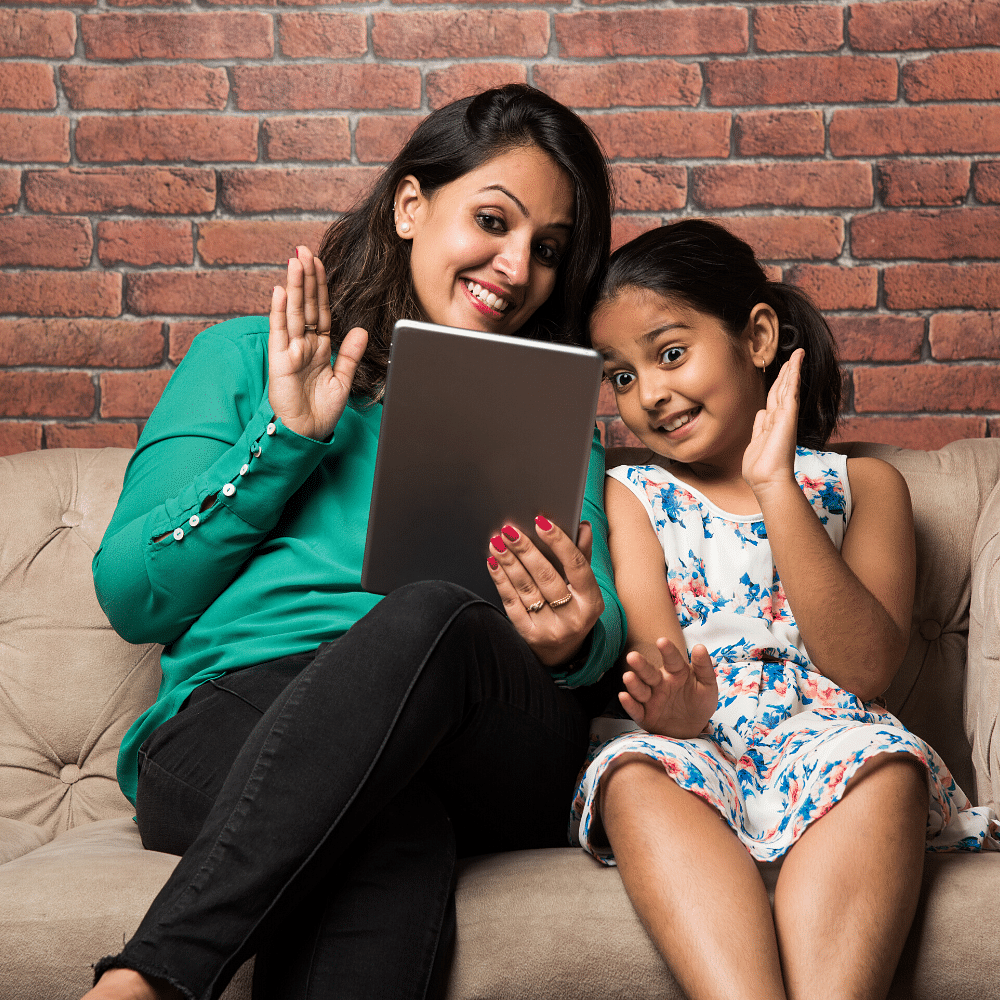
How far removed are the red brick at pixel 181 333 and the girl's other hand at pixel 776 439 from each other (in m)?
1.06

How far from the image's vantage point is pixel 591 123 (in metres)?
1.69

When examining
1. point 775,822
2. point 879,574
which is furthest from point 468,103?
point 775,822

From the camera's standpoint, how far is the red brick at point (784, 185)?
169cm

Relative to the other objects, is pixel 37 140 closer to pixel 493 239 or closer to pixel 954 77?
pixel 493 239

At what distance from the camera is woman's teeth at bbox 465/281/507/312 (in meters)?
1.27

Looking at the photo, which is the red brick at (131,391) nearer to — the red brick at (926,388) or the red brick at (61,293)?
the red brick at (61,293)

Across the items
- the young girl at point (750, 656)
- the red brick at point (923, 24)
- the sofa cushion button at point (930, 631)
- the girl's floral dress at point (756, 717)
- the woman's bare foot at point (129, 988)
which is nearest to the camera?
the woman's bare foot at point (129, 988)

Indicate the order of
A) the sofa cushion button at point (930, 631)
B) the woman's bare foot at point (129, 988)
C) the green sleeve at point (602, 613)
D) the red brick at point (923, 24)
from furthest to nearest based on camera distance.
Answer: the red brick at point (923, 24) < the sofa cushion button at point (930, 631) < the green sleeve at point (602, 613) < the woman's bare foot at point (129, 988)

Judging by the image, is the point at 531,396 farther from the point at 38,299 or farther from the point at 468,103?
the point at 38,299

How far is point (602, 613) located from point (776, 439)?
29 centimetres

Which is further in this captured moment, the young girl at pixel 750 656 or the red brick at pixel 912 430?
the red brick at pixel 912 430

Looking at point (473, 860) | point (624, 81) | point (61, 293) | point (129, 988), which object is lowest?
point (473, 860)

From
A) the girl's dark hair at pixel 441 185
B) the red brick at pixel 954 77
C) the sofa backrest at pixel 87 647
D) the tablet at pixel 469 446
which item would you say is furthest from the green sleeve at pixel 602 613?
the red brick at pixel 954 77

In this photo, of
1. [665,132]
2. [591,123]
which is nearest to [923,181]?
[665,132]
